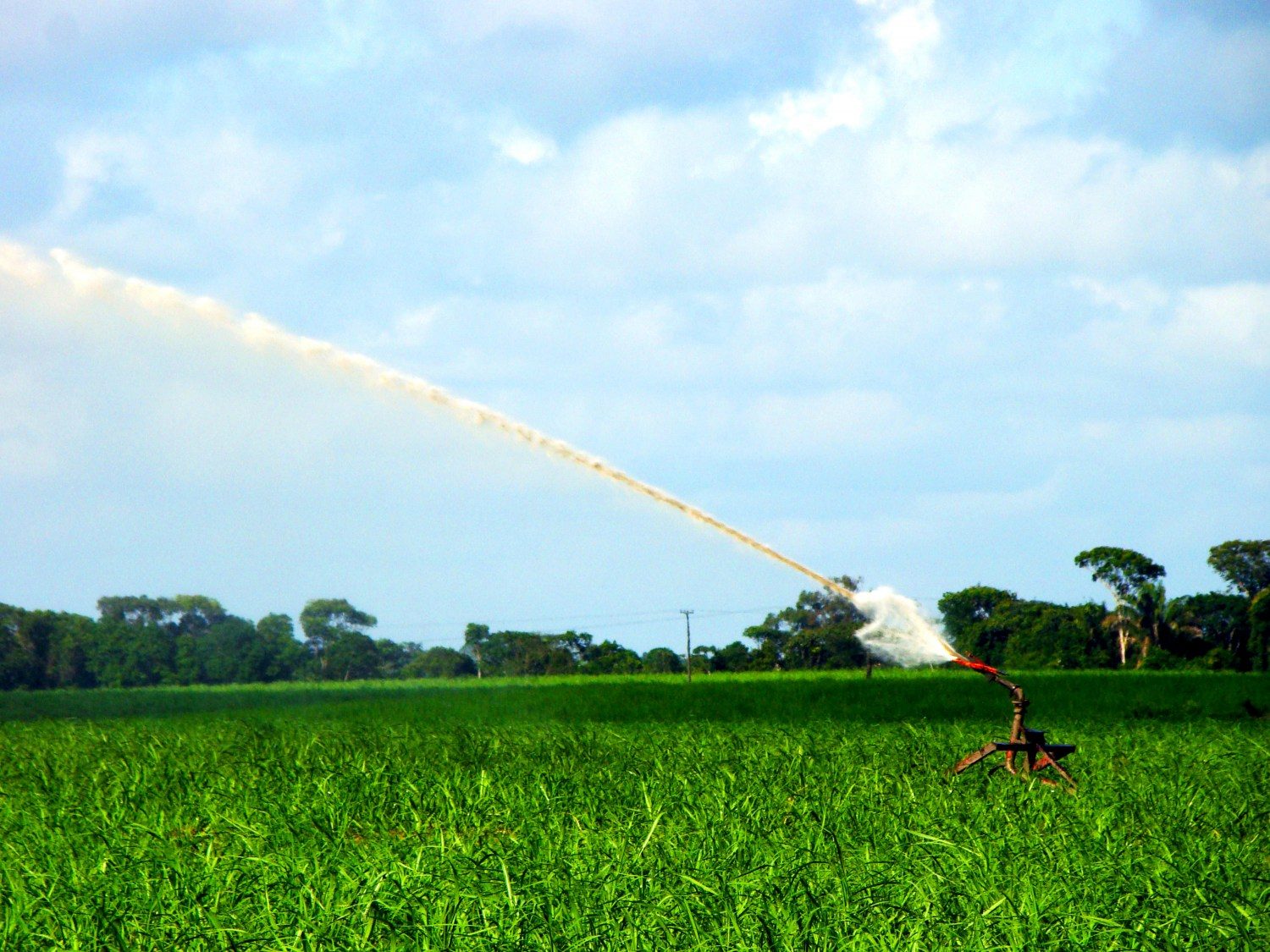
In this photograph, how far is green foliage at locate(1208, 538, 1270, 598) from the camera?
67188mm

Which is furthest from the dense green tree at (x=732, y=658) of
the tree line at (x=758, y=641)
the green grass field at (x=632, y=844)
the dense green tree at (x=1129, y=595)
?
the green grass field at (x=632, y=844)

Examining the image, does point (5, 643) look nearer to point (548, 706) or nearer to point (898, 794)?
point (548, 706)

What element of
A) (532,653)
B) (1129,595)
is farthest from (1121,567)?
(532,653)

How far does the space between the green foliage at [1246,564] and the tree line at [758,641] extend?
72 mm

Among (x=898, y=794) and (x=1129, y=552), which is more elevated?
(x=1129, y=552)

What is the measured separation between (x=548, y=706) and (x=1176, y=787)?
65.9ft

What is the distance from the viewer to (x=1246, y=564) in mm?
67500

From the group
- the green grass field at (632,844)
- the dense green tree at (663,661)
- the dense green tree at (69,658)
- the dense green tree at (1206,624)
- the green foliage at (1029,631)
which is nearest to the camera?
the green grass field at (632,844)

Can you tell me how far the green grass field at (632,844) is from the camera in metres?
5.11

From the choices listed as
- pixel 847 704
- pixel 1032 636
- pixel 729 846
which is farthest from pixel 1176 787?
pixel 1032 636

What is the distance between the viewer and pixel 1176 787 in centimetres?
900

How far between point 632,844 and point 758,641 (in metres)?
61.4

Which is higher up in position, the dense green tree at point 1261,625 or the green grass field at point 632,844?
the dense green tree at point 1261,625

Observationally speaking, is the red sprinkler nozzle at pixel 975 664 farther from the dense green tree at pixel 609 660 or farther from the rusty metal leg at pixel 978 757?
the dense green tree at pixel 609 660
